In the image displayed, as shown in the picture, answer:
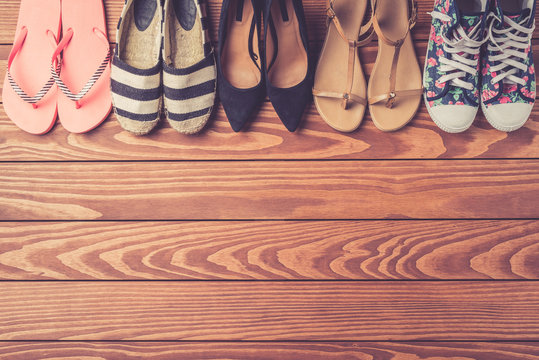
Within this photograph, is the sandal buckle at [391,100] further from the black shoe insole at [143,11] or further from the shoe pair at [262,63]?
the black shoe insole at [143,11]

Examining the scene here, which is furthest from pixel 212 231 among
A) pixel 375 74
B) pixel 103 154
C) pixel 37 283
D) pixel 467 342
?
pixel 467 342

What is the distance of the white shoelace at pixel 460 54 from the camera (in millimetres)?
836

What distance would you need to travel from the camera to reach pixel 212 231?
0.91 metres

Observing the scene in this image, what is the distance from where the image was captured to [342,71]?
904 millimetres

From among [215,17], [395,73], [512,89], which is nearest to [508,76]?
[512,89]

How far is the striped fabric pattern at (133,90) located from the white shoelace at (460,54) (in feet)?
2.22

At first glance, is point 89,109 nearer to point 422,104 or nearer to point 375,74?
point 375,74

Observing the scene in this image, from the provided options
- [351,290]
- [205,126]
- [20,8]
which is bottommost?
[351,290]

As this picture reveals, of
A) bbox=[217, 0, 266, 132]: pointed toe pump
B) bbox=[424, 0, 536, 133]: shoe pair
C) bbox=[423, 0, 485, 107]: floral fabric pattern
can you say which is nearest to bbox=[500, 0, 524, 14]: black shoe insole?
bbox=[424, 0, 536, 133]: shoe pair

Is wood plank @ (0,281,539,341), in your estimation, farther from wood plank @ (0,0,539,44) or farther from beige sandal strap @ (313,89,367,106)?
wood plank @ (0,0,539,44)

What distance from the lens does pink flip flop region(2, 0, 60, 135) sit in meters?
0.90

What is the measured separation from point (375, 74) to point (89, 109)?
0.71 meters

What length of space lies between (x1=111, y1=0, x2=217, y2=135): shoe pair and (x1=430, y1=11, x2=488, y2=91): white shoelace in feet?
1.78

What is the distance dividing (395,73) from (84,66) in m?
0.76
